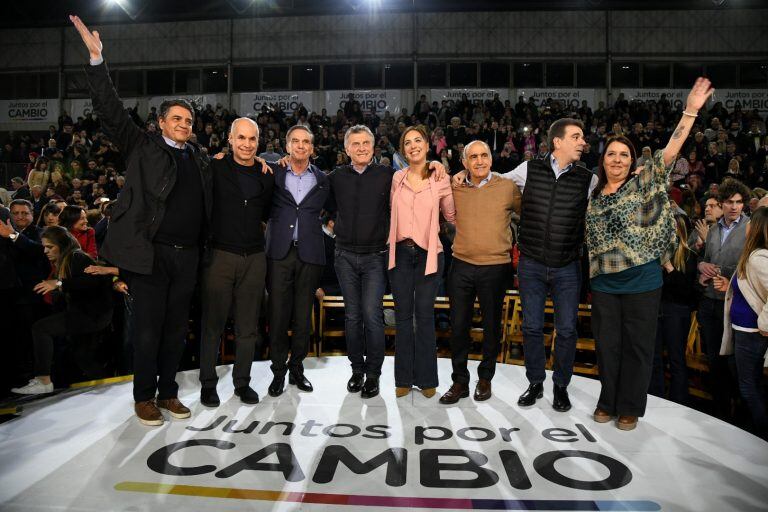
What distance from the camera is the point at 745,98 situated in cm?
1513

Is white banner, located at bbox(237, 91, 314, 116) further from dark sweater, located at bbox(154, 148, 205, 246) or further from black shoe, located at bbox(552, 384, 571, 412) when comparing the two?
black shoe, located at bbox(552, 384, 571, 412)

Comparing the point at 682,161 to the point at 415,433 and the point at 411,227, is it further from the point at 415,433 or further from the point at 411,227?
the point at 415,433

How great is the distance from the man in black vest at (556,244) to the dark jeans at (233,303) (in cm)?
162

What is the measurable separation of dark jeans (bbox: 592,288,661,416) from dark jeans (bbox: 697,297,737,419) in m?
1.00

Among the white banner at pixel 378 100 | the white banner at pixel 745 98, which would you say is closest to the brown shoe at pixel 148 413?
the white banner at pixel 378 100

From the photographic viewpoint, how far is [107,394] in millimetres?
3367

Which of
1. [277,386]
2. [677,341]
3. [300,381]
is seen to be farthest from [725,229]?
[277,386]

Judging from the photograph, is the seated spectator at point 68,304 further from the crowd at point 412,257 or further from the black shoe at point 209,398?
the black shoe at point 209,398

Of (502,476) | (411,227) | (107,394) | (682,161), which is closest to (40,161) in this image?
(107,394)

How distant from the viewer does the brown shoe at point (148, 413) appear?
9.31ft

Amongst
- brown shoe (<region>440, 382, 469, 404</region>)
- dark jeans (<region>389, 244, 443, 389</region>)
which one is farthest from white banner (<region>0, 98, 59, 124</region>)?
brown shoe (<region>440, 382, 469, 404</region>)

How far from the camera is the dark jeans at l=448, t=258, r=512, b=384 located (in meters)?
3.29

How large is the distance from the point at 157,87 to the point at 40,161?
7580mm

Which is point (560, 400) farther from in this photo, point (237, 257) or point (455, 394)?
point (237, 257)
